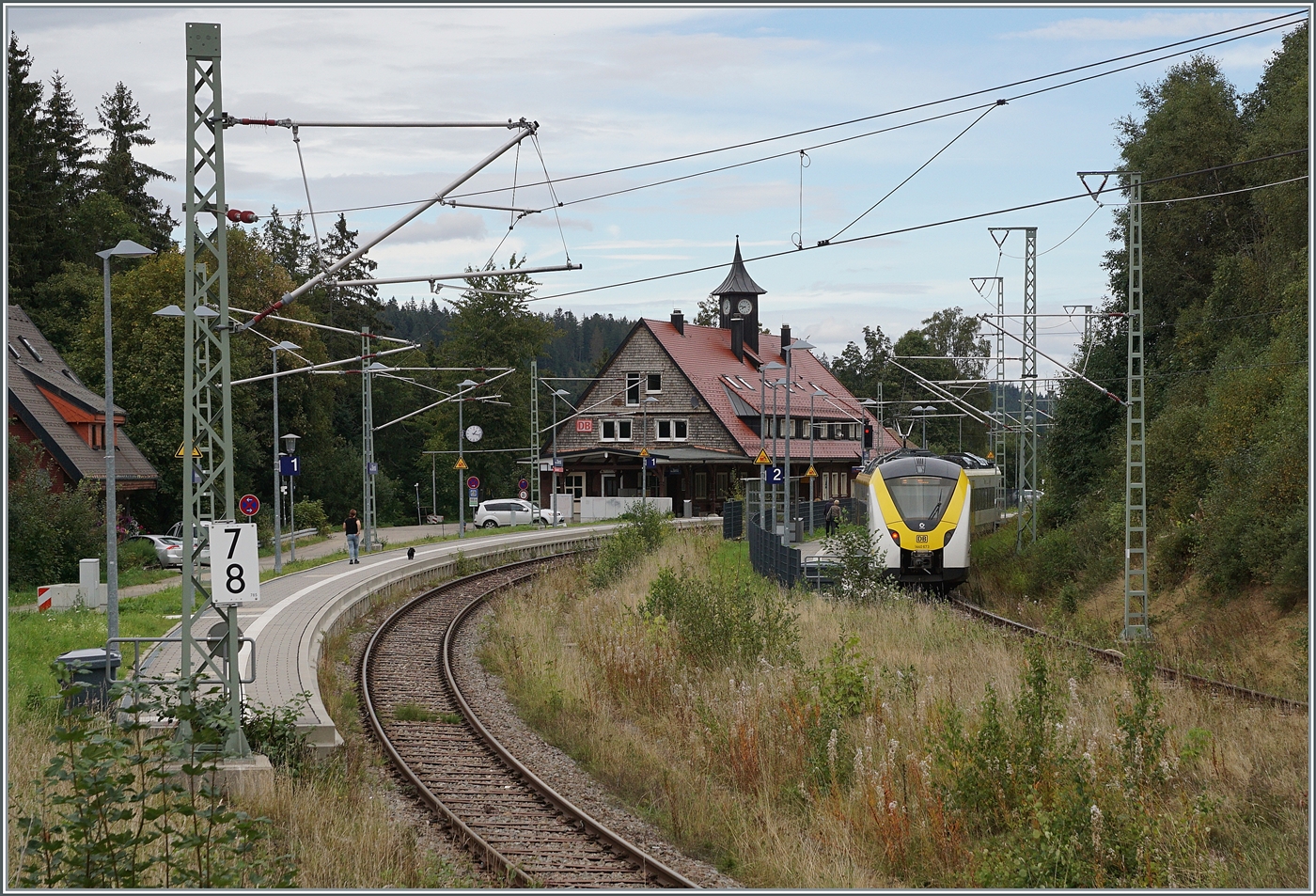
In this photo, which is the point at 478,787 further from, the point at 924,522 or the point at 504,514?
the point at 504,514

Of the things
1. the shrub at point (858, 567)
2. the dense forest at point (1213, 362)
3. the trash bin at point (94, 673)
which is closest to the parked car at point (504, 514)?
the dense forest at point (1213, 362)

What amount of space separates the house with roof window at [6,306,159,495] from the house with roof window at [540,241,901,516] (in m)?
20.2

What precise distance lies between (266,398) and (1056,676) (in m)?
51.7

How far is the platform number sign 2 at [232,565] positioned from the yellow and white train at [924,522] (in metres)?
15.6

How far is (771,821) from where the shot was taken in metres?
9.99

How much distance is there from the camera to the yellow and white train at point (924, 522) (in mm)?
24422

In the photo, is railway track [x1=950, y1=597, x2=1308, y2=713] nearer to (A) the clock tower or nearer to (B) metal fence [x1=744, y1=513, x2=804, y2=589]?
(B) metal fence [x1=744, y1=513, x2=804, y2=589]

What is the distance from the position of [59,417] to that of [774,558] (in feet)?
87.5

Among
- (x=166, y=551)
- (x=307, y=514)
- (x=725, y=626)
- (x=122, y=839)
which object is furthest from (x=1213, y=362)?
(x=307, y=514)

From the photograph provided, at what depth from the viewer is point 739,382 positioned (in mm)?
63625

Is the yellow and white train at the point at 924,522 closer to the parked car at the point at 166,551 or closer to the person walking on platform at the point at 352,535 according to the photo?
the person walking on platform at the point at 352,535

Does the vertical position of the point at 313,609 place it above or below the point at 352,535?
below

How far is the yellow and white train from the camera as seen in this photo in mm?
24422

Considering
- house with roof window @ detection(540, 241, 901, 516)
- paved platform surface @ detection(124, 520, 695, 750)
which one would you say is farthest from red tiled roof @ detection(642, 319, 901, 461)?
paved platform surface @ detection(124, 520, 695, 750)
